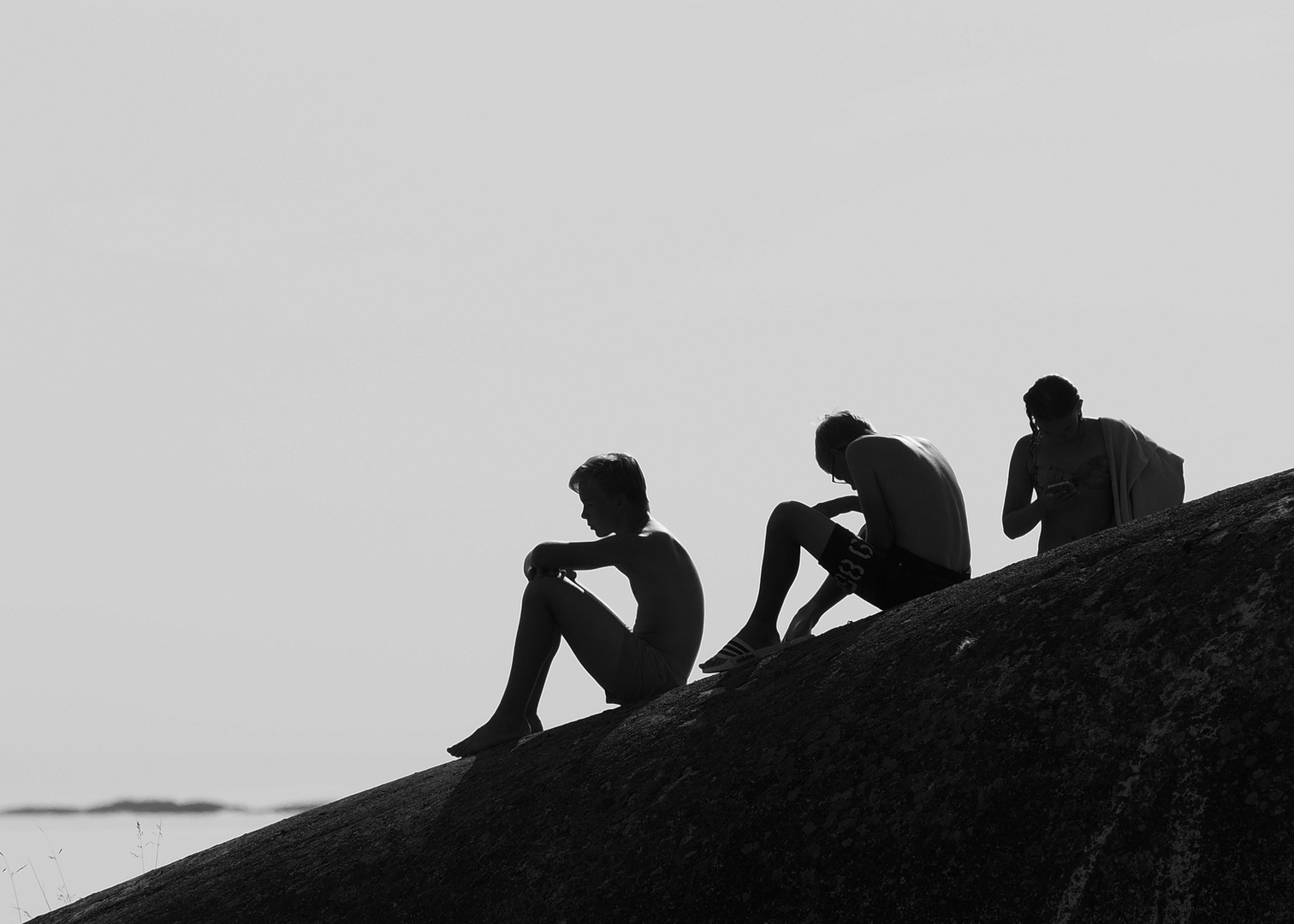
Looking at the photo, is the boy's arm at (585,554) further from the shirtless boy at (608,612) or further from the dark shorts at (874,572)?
the dark shorts at (874,572)

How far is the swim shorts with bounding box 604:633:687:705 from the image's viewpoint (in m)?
5.30

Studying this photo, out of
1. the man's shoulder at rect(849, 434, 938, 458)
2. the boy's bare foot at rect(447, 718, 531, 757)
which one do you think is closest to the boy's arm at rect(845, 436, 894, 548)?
the man's shoulder at rect(849, 434, 938, 458)

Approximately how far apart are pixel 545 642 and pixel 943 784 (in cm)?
244

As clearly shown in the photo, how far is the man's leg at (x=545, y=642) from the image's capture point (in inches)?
210

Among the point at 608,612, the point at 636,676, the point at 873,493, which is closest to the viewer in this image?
the point at 636,676

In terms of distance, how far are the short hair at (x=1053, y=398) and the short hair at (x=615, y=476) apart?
1.95 metres

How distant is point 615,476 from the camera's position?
19.0 feet

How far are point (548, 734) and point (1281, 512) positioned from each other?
8.92 ft

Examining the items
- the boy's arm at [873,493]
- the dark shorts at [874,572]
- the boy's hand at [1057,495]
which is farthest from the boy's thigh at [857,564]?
the boy's hand at [1057,495]

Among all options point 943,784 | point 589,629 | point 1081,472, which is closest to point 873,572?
point 589,629

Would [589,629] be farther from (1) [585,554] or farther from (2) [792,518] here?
(2) [792,518]

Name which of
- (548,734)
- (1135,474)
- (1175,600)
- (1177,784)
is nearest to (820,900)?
(1177,784)

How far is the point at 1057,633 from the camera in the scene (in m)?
3.58

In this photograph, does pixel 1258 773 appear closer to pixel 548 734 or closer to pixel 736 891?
pixel 736 891
